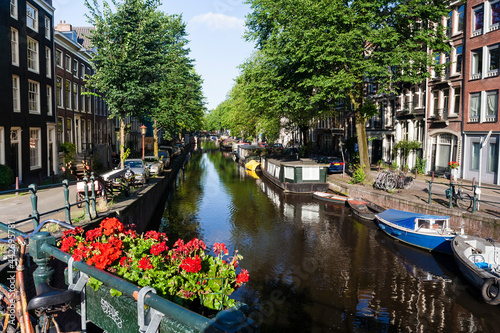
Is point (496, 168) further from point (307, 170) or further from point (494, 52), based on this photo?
point (307, 170)

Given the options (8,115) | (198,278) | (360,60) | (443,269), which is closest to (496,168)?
(360,60)

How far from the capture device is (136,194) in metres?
19.4

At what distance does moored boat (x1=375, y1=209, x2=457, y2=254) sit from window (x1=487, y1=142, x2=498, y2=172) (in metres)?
12.4

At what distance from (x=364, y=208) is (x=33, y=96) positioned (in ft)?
79.6

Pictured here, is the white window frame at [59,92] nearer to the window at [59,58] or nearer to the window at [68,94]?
the window at [59,58]

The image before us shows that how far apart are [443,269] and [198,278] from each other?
45.3 feet

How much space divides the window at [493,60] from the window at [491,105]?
1.44 meters

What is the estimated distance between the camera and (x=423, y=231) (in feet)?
58.2

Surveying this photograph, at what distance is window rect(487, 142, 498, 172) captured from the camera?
90.9 ft

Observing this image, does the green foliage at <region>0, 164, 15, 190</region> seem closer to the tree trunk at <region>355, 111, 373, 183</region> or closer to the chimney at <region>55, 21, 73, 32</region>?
the tree trunk at <region>355, 111, 373, 183</region>

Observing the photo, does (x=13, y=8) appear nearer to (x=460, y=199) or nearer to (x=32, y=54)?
(x=32, y=54)

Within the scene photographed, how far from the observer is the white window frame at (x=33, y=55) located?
27156 millimetres

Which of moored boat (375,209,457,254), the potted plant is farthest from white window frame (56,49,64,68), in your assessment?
the potted plant

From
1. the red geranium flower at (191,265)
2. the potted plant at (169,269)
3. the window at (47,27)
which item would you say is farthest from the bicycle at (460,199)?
the window at (47,27)
